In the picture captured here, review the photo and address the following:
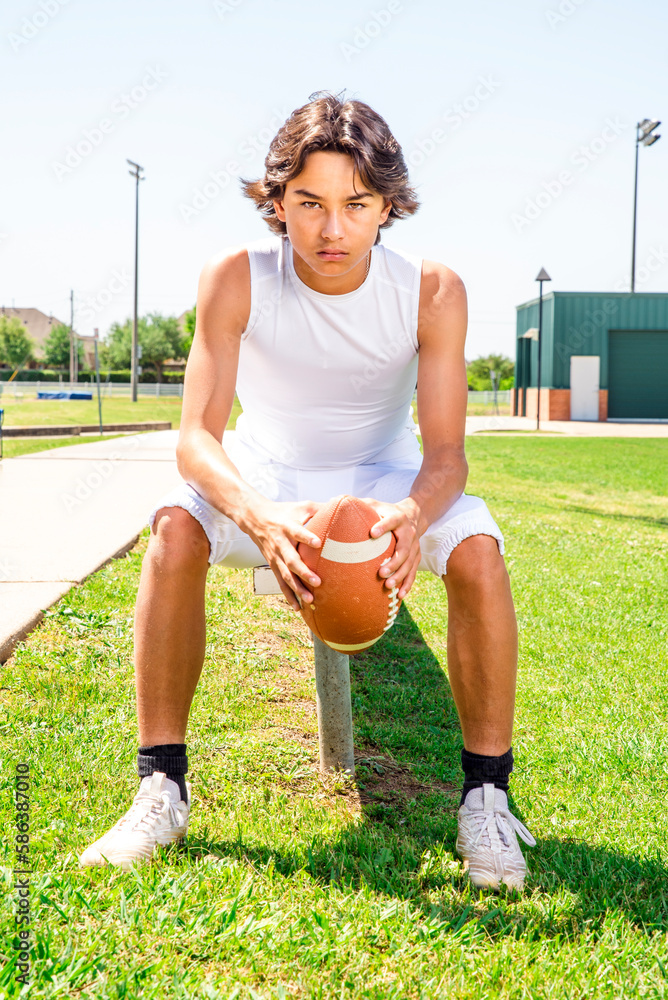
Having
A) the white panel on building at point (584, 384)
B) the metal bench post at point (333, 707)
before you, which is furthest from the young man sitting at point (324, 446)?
the white panel on building at point (584, 384)

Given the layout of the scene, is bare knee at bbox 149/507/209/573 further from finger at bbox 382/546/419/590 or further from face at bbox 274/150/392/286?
face at bbox 274/150/392/286

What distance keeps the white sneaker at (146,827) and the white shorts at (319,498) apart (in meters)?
0.55

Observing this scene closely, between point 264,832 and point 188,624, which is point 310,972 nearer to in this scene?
point 264,832

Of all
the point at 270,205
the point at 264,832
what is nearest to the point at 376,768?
the point at 264,832

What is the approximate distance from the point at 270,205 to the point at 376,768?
5.78 feet

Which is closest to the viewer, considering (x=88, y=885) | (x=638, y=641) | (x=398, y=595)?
(x=88, y=885)

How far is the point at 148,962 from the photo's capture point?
4.93ft

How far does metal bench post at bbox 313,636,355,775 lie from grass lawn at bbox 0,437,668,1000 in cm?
8

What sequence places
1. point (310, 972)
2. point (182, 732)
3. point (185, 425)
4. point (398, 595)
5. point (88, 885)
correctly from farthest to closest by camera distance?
1. point (185, 425)
2. point (182, 732)
3. point (398, 595)
4. point (88, 885)
5. point (310, 972)

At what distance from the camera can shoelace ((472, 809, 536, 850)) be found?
1888 mm

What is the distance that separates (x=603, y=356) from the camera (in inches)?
1380

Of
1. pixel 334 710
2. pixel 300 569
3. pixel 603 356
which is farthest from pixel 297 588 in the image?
pixel 603 356

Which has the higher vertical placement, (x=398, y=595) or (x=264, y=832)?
(x=398, y=595)

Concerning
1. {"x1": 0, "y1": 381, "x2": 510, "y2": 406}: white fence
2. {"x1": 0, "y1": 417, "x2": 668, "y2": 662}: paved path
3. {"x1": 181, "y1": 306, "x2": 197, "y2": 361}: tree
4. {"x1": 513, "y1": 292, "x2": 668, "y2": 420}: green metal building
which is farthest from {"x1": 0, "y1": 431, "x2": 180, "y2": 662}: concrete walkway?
{"x1": 181, "y1": 306, "x2": 197, "y2": 361}: tree
